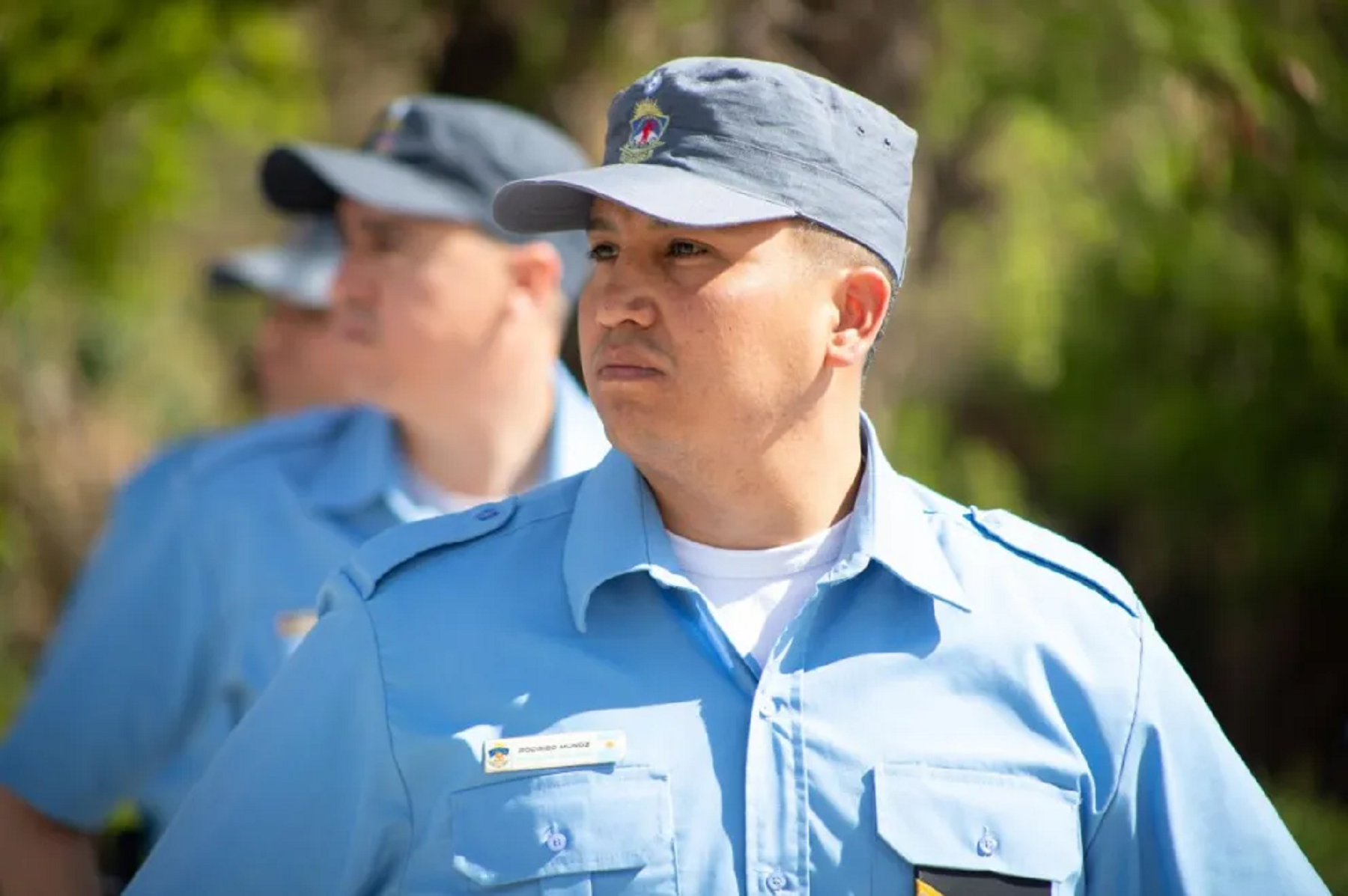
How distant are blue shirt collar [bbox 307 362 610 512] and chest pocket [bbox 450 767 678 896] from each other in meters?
1.41

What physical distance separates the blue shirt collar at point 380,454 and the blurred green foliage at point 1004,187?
161 cm

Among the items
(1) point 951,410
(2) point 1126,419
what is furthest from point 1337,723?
(1) point 951,410

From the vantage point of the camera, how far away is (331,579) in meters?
2.41

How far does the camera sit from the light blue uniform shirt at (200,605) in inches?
130

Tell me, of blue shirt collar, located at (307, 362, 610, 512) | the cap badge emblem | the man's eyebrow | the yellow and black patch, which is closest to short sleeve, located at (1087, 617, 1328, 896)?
the yellow and black patch

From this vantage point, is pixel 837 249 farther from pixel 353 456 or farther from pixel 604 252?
pixel 353 456

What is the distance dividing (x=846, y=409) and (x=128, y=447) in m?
9.71

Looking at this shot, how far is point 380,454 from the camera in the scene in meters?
3.62

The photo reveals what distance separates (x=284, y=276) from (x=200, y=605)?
2.10 meters

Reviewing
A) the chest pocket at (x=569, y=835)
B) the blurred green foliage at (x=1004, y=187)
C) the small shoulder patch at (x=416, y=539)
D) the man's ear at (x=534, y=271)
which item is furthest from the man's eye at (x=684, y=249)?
the blurred green foliage at (x=1004, y=187)

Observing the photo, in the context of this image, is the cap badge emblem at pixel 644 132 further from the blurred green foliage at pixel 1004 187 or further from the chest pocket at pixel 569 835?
the blurred green foliage at pixel 1004 187

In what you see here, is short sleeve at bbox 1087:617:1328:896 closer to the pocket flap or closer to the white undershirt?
the pocket flap

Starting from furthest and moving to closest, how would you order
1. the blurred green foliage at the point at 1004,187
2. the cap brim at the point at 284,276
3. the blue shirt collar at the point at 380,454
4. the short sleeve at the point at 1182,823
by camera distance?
the cap brim at the point at 284,276 → the blurred green foliage at the point at 1004,187 → the blue shirt collar at the point at 380,454 → the short sleeve at the point at 1182,823

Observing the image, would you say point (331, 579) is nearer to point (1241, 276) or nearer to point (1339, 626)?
point (1241, 276)
